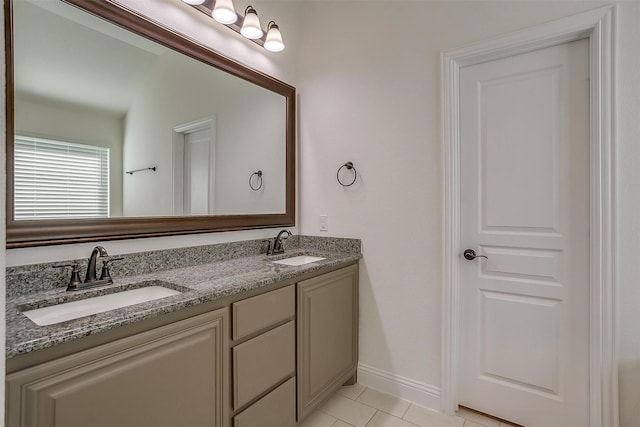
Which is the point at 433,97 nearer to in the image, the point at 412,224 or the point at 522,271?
the point at 412,224

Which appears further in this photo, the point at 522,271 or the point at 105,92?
the point at 522,271

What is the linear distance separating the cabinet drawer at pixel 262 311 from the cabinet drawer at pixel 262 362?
50mm

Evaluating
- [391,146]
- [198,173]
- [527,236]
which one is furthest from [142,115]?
[527,236]

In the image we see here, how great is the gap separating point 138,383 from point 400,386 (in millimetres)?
1584

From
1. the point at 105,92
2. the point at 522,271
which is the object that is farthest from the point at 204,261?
the point at 522,271

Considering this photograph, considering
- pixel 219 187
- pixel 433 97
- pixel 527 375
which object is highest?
pixel 433 97

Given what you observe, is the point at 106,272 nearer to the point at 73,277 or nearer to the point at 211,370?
the point at 73,277

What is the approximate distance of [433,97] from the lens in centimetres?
192

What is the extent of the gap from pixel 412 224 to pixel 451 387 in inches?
38.1

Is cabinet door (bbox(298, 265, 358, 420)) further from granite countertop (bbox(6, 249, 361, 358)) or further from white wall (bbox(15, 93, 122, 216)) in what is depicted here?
white wall (bbox(15, 93, 122, 216))

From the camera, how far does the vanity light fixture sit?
1.74 m

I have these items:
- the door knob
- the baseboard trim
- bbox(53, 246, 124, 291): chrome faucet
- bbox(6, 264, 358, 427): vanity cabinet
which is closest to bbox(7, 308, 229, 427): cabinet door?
bbox(6, 264, 358, 427): vanity cabinet

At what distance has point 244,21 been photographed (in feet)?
6.24

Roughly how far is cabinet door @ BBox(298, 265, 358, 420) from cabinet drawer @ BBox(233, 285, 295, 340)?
0.09m
